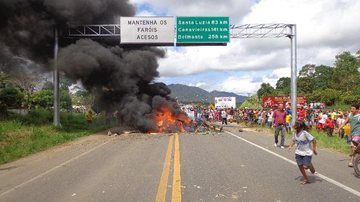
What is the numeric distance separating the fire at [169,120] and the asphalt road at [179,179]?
1525 centimetres

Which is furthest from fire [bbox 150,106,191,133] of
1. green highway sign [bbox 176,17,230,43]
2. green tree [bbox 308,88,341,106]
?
green tree [bbox 308,88,341,106]

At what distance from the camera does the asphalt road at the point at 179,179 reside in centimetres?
758

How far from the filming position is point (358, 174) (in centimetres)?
958

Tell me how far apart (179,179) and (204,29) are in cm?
2172

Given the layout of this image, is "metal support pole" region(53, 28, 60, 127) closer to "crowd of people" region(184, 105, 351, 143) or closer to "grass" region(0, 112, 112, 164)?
"grass" region(0, 112, 112, 164)

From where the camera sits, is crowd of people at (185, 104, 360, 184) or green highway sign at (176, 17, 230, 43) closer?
crowd of people at (185, 104, 360, 184)

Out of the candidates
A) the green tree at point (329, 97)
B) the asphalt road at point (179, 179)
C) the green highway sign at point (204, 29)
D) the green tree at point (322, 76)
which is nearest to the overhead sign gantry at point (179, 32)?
the green highway sign at point (204, 29)

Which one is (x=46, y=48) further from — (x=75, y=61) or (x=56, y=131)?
(x=56, y=131)

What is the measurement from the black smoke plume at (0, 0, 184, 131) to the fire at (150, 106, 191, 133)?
1.11 feet

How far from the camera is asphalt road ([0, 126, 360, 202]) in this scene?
7.58 m

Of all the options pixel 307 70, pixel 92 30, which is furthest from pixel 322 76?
pixel 92 30

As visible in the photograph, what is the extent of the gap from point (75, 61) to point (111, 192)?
824 inches

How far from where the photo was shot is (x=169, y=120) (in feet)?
100

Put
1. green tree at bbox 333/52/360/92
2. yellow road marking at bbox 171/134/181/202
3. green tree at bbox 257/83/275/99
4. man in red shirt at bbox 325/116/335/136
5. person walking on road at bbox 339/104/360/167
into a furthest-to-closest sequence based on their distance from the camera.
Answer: green tree at bbox 257/83/275/99 < green tree at bbox 333/52/360/92 < man in red shirt at bbox 325/116/335/136 < person walking on road at bbox 339/104/360/167 < yellow road marking at bbox 171/134/181/202
